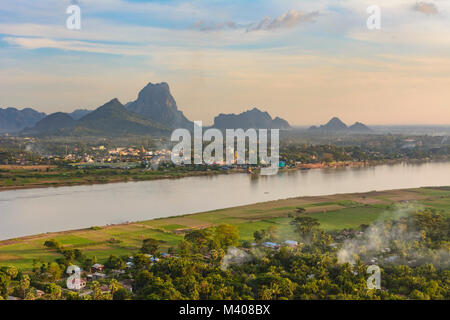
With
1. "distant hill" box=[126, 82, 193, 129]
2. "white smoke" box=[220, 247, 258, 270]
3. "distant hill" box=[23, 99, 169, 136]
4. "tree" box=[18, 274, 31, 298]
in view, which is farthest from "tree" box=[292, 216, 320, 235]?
"distant hill" box=[126, 82, 193, 129]

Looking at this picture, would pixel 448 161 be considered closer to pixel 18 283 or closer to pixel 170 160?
pixel 170 160

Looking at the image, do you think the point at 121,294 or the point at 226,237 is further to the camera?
the point at 226,237

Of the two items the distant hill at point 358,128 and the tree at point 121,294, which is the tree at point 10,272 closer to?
the tree at point 121,294

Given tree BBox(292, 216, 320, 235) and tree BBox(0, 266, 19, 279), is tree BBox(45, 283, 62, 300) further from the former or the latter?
tree BBox(292, 216, 320, 235)

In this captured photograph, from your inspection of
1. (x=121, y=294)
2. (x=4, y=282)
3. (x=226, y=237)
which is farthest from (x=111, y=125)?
(x=121, y=294)

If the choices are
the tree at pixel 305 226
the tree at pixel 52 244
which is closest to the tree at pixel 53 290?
the tree at pixel 52 244

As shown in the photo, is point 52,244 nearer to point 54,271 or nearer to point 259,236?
point 54,271
